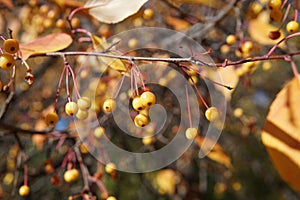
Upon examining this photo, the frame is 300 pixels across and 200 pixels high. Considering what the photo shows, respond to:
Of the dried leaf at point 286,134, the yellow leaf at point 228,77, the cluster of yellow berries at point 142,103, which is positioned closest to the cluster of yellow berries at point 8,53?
the cluster of yellow berries at point 142,103

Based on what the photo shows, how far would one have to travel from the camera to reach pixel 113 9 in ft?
3.45

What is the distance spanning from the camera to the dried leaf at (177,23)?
1764 millimetres

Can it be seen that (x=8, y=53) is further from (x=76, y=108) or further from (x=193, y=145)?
(x=193, y=145)

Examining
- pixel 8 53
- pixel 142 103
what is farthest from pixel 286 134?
pixel 8 53

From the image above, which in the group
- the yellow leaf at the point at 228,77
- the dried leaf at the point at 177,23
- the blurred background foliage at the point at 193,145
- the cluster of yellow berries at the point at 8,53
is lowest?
the blurred background foliage at the point at 193,145

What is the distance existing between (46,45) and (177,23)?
3.06 feet

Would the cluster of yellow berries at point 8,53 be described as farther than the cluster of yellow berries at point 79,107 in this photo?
No

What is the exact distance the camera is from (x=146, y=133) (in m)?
1.83

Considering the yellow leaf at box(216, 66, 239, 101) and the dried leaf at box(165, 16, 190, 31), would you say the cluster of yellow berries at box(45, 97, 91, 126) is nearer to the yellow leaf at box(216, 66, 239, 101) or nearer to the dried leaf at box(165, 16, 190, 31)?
the yellow leaf at box(216, 66, 239, 101)

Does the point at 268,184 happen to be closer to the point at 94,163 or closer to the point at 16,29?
the point at 94,163

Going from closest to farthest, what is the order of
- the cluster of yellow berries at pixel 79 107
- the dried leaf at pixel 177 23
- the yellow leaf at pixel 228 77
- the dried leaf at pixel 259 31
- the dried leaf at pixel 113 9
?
the cluster of yellow berries at pixel 79 107, the dried leaf at pixel 113 9, the yellow leaf at pixel 228 77, the dried leaf at pixel 259 31, the dried leaf at pixel 177 23

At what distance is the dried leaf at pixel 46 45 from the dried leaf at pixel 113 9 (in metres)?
0.12

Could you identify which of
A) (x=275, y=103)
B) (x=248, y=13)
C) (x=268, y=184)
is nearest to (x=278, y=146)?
(x=275, y=103)

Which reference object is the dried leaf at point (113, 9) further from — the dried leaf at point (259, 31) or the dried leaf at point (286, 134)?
the dried leaf at point (259, 31)
